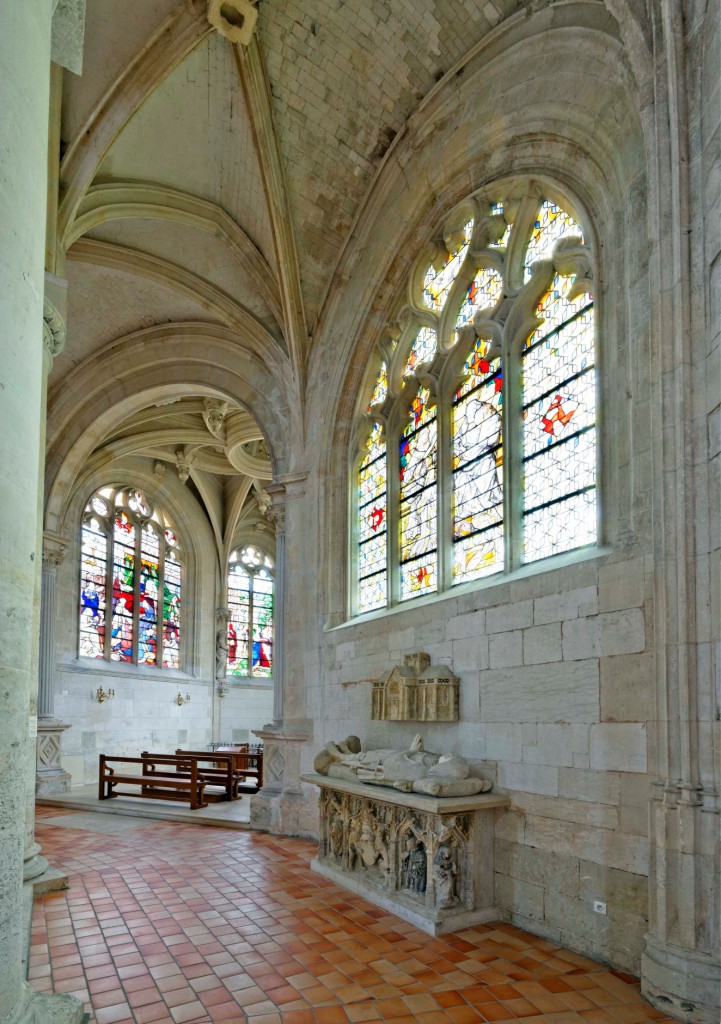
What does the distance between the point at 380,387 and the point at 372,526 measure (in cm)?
163

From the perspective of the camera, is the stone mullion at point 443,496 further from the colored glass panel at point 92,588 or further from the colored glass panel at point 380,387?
the colored glass panel at point 92,588

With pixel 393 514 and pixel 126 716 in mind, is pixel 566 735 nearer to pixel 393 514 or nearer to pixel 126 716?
pixel 393 514

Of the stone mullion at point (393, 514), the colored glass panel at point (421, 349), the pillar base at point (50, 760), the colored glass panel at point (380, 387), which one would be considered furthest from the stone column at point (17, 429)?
the pillar base at point (50, 760)

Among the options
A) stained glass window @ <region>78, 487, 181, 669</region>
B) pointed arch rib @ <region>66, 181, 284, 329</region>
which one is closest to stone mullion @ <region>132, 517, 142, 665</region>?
stained glass window @ <region>78, 487, 181, 669</region>

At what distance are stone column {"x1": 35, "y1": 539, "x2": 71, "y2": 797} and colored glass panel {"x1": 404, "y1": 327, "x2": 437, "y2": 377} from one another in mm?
7508

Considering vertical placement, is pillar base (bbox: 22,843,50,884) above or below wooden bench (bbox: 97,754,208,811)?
above

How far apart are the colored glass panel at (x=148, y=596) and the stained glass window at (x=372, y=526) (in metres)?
9.31

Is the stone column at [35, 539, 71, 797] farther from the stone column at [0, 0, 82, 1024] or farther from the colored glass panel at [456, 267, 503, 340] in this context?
the stone column at [0, 0, 82, 1024]

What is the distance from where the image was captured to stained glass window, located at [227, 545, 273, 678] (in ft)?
65.7

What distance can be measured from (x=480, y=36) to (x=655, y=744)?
6.39 metres

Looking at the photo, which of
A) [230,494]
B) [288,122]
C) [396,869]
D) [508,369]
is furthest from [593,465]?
[230,494]

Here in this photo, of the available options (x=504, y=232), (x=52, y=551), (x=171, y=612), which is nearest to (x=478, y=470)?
(x=504, y=232)

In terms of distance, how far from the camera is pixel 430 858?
5469 millimetres

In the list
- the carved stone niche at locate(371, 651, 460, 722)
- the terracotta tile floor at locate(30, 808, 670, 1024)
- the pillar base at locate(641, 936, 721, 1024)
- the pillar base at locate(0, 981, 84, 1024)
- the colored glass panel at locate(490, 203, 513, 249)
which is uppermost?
the colored glass panel at locate(490, 203, 513, 249)
